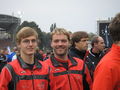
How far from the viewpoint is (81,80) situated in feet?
12.4

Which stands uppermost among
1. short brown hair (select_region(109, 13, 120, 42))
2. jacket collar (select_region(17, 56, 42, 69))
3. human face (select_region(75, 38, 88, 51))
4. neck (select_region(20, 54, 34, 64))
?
short brown hair (select_region(109, 13, 120, 42))

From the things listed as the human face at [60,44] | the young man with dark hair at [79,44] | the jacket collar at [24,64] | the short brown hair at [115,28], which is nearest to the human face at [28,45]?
the jacket collar at [24,64]

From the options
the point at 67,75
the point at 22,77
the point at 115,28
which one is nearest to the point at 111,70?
the point at 115,28

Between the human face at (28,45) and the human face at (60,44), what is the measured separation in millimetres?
309

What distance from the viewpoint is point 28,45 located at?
3686 mm

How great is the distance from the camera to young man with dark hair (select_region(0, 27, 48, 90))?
137 inches

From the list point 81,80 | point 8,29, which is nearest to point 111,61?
point 81,80

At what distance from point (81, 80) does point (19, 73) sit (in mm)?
844

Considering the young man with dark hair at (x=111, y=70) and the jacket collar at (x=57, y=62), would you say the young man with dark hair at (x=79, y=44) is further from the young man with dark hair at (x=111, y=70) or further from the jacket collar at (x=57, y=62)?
the young man with dark hair at (x=111, y=70)

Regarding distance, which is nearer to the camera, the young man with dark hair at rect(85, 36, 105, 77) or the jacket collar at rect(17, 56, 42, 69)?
the jacket collar at rect(17, 56, 42, 69)

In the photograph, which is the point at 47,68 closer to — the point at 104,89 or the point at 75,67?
the point at 75,67

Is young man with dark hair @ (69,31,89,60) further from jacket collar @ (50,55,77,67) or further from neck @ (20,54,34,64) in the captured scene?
neck @ (20,54,34,64)

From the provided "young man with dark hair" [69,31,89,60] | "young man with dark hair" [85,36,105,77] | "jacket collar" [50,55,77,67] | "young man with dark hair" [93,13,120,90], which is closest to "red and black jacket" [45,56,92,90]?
"jacket collar" [50,55,77,67]

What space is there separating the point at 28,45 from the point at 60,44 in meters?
0.45
